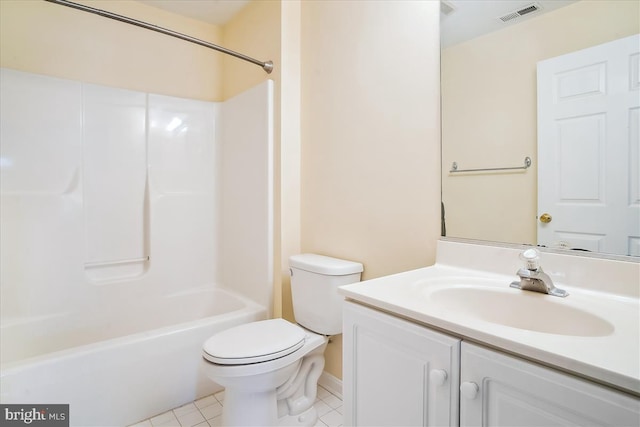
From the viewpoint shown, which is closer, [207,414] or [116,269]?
[207,414]

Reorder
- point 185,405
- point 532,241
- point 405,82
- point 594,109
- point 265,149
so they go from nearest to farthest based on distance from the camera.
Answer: point 594,109
point 532,241
point 405,82
point 185,405
point 265,149

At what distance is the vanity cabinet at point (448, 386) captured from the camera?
55 centimetres

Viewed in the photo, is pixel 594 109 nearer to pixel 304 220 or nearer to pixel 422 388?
pixel 422 388

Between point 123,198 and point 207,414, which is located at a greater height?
point 123,198

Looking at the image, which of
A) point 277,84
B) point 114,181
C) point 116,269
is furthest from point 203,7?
point 116,269

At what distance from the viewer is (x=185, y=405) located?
1675mm

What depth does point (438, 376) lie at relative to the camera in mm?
719

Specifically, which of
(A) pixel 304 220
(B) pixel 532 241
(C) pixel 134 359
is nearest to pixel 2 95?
(C) pixel 134 359

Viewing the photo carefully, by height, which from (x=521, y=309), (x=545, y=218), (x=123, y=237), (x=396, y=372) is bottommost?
(x=396, y=372)

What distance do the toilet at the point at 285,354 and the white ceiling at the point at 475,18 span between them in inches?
42.3

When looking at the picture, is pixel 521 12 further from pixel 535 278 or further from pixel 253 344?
pixel 253 344

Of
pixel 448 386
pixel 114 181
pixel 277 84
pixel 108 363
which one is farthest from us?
pixel 114 181

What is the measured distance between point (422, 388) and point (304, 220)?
4.28 ft

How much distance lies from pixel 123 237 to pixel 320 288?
143 centimetres
